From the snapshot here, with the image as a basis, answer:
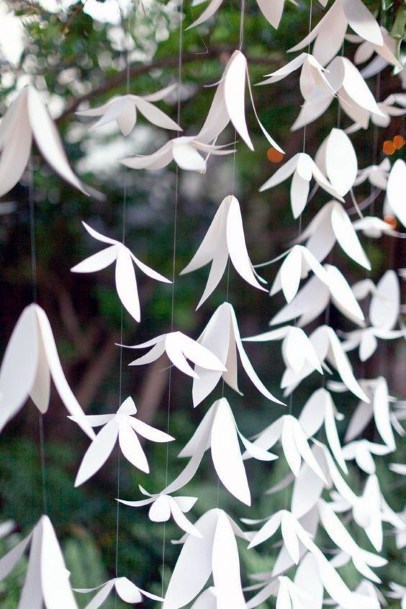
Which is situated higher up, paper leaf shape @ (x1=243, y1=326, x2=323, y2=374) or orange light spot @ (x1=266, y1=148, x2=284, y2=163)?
orange light spot @ (x1=266, y1=148, x2=284, y2=163)

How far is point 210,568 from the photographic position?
25.2 inches

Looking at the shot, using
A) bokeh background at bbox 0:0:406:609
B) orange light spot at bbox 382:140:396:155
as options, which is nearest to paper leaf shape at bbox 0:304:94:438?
bokeh background at bbox 0:0:406:609

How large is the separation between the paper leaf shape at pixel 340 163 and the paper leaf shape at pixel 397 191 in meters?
0.10

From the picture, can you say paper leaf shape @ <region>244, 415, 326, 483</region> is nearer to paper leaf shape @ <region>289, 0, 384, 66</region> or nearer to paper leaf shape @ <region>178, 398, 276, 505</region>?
paper leaf shape @ <region>178, 398, 276, 505</region>

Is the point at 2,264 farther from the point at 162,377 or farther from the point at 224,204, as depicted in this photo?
the point at 224,204

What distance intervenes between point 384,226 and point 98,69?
0.56 meters

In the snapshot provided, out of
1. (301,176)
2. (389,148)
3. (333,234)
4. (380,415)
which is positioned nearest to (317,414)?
(380,415)

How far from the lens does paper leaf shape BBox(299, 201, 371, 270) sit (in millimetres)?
782

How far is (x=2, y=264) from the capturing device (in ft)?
3.46

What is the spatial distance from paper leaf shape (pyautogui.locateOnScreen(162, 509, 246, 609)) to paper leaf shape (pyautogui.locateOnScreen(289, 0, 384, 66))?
22.6 inches

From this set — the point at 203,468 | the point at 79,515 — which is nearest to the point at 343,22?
the point at 203,468

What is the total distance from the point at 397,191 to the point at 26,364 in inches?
22.6

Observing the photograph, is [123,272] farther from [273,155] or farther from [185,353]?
[273,155]

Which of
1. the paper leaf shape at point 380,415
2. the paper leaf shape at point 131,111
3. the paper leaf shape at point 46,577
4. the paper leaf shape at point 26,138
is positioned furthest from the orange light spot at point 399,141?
the paper leaf shape at point 46,577
